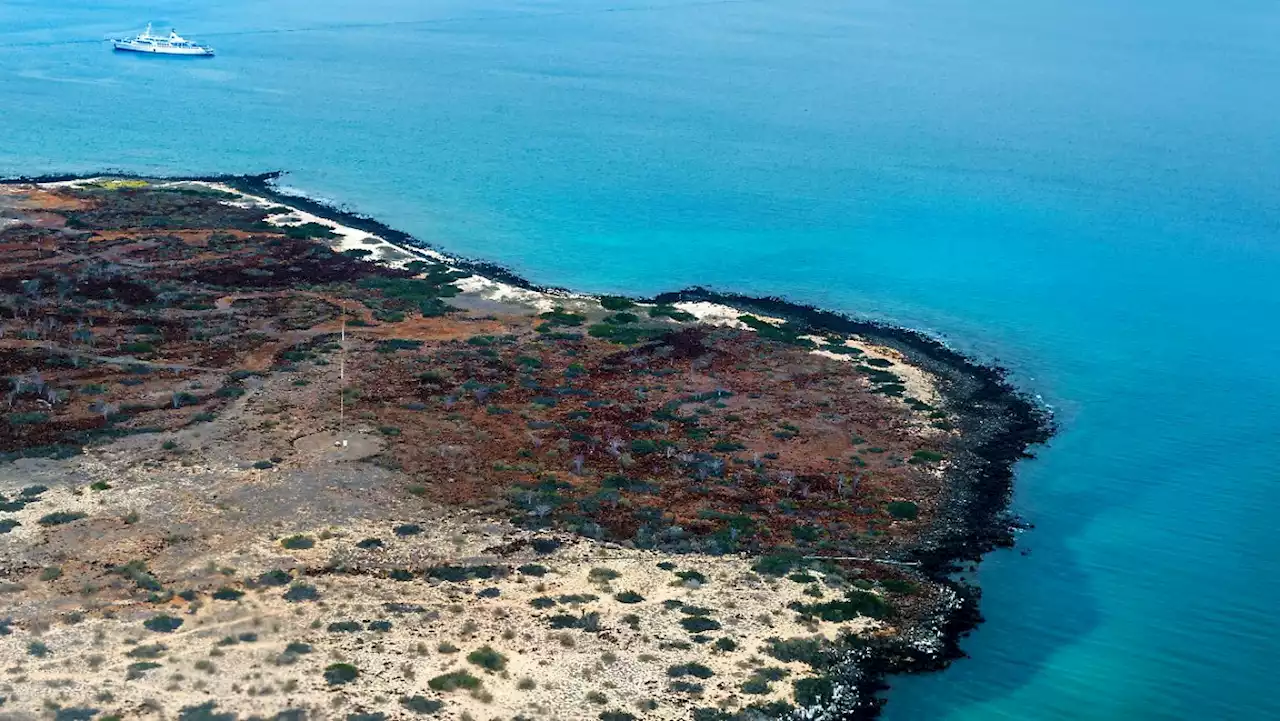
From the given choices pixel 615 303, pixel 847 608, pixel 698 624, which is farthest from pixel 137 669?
pixel 615 303

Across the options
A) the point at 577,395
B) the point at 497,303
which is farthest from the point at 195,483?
the point at 497,303

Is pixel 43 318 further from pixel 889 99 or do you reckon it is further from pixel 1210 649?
pixel 889 99

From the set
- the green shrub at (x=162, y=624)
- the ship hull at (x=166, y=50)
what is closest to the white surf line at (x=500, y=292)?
the green shrub at (x=162, y=624)

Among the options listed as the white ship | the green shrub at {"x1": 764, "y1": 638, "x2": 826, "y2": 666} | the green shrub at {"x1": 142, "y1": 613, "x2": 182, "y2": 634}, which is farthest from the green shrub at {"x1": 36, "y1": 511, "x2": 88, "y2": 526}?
the white ship

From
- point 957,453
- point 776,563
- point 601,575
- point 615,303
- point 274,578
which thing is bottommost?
point 274,578

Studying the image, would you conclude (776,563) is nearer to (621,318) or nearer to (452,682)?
(452,682)
